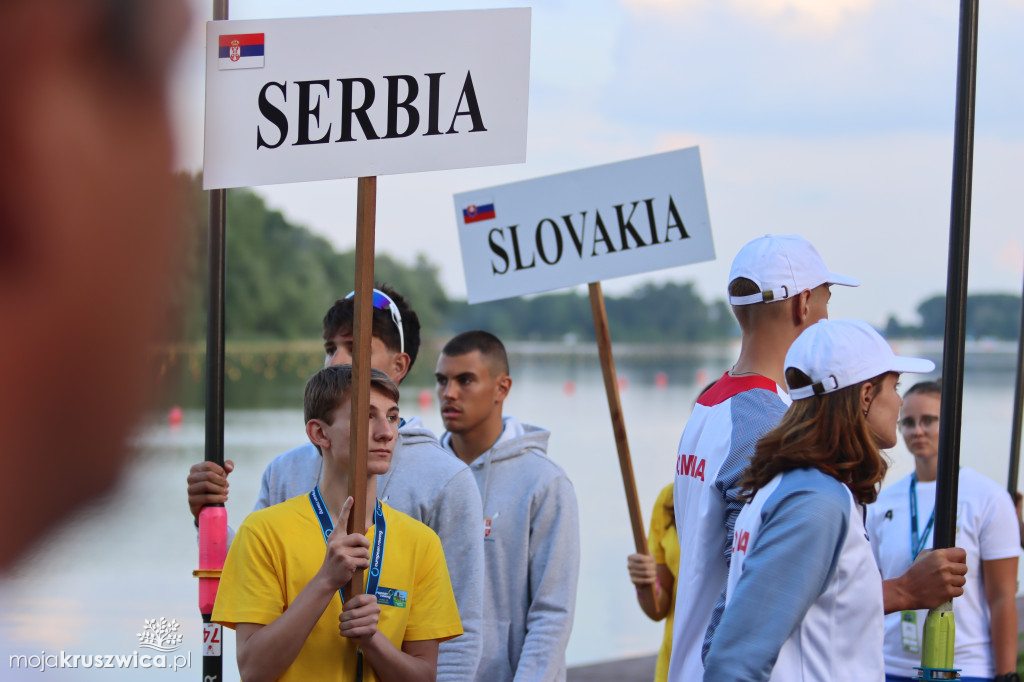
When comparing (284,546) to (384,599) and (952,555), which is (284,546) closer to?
(384,599)

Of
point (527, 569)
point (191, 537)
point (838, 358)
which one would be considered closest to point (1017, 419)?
point (527, 569)

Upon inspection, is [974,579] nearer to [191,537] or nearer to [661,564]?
[661,564]

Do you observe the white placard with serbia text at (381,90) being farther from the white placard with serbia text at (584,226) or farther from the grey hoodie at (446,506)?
the white placard with serbia text at (584,226)

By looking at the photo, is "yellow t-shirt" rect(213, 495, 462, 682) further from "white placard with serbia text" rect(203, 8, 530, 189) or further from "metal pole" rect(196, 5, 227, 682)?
"white placard with serbia text" rect(203, 8, 530, 189)

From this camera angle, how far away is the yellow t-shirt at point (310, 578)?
223 centimetres

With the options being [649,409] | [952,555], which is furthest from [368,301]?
[649,409]

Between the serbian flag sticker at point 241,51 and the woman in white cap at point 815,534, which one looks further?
the serbian flag sticker at point 241,51

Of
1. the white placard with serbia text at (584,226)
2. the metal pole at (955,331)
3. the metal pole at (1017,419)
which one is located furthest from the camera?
the metal pole at (1017,419)

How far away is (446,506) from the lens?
9.18 feet

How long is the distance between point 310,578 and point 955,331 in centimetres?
152

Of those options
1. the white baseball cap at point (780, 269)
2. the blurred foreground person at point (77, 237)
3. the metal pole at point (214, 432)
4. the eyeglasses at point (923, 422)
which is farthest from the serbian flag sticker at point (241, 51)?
the blurred foreground person at point (77, 237)

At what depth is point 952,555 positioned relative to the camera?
7.88 feet

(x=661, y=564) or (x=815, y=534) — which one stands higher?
(x=815, y=534)

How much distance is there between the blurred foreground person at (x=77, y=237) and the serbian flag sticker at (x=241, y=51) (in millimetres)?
9496
